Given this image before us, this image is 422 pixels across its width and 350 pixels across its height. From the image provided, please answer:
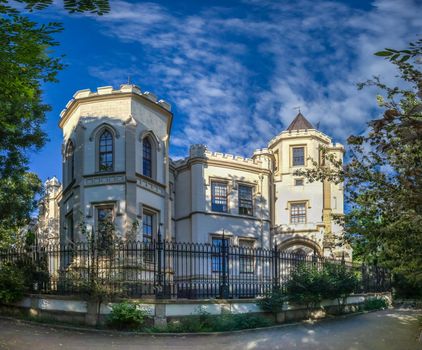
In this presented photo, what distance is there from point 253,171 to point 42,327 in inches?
939

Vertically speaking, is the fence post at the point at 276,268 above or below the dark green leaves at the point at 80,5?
below

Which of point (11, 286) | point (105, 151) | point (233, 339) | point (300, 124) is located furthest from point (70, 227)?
point (300, 124)

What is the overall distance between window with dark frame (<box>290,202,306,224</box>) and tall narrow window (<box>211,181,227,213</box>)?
22.2 ft

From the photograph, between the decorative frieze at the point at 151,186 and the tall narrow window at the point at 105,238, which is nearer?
the tall narrow window at the point at 105,238

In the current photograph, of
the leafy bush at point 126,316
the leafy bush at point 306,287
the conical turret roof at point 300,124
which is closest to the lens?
the leafy bush at point 126,316

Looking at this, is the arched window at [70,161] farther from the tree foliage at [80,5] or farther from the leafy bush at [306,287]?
the tree foliage at [80,5]

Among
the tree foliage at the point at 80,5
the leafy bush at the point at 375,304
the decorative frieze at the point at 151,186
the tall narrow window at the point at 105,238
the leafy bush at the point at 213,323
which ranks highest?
the tree foliage at the point at 80,5

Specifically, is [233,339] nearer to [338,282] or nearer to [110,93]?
[338,282]

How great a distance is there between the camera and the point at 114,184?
83.5 ft

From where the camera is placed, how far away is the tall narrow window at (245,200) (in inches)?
1448

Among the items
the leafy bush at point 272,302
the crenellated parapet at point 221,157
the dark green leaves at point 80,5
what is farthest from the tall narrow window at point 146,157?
the dark green leaves at point 80,5

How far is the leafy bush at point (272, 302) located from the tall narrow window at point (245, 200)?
18.9 meters

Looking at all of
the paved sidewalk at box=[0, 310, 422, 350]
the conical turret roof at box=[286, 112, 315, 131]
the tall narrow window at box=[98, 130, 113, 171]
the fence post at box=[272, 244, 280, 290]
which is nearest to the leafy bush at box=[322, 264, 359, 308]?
the fence post at box=[272, 244, 280, 290]

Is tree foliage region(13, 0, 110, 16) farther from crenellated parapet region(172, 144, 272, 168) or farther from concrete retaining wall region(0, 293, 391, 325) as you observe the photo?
crenellated parapet region(172, 144, 272, 168)
